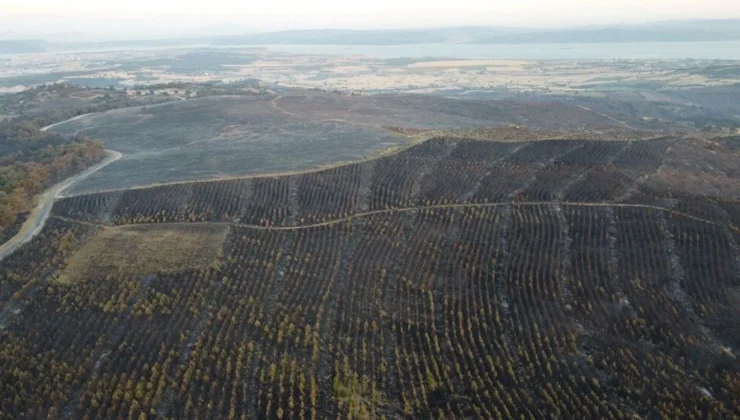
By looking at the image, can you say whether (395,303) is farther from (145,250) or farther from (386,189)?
(145,250)

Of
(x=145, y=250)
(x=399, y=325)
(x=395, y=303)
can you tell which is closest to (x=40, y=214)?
(x=145, y=250)

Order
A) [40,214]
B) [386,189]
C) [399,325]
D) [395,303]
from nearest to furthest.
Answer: [399,325], [395,303], [40,214], [386,189]

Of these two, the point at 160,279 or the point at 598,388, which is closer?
the point at 598,388

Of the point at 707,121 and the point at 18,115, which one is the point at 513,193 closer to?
the point at 707,121

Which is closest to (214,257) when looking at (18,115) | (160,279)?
(160,279)

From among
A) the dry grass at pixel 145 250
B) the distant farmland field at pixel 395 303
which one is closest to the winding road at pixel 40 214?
the distant farmland field at pixel 395 303

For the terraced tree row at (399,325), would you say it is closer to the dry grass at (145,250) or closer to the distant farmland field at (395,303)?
the distant farmland field at (395,303)

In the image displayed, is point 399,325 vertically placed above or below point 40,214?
below

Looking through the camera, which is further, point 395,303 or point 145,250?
point 145,250
